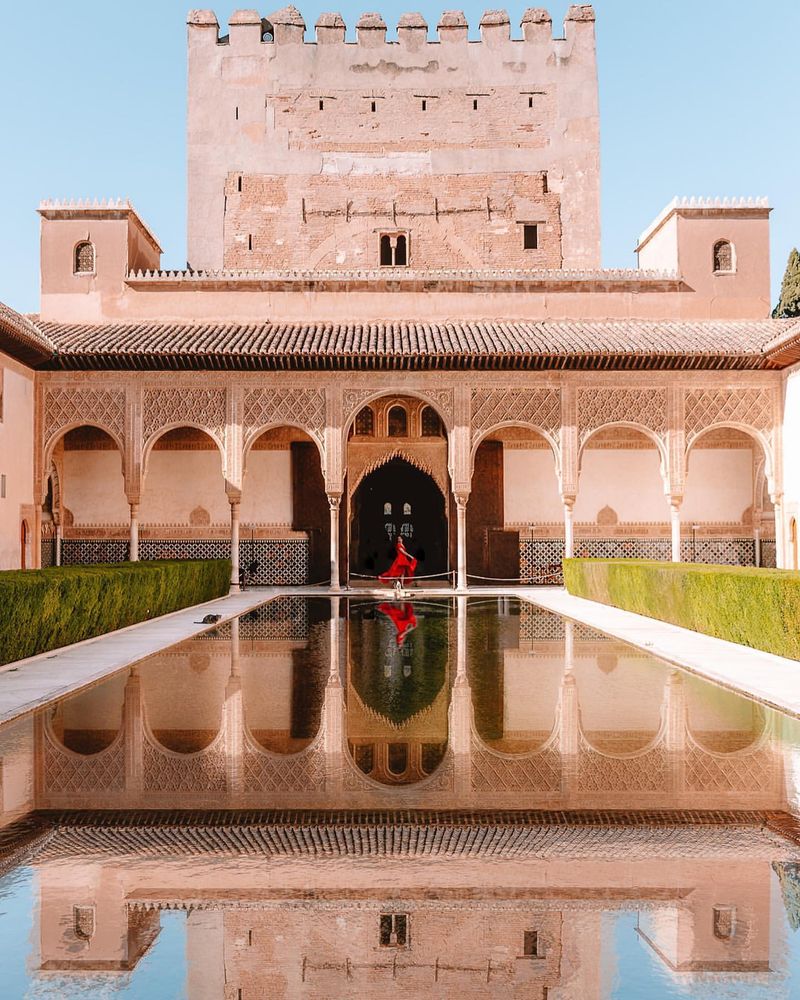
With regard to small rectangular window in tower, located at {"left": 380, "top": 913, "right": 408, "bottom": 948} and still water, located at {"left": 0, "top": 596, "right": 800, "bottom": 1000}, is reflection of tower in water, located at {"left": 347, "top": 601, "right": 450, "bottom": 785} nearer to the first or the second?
still water, located at {"left": 0, "top": 596, "right": 800, "bottom": 1000}

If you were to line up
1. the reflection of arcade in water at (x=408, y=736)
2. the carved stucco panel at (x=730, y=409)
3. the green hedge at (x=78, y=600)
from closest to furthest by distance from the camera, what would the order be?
the reflection of arcade in water at (x=408, y=736) → the green hedge at (x=78, y=600) → the carved stucco panel at (x=730, y=409)

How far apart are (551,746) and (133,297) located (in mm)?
17080

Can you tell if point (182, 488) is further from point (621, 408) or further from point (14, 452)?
point (621, 408)

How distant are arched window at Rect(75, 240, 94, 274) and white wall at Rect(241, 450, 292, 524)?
485 cm

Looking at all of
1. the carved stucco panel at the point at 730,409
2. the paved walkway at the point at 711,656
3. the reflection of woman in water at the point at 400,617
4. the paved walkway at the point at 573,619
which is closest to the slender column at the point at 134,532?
the paved walkway at the point at 573,619

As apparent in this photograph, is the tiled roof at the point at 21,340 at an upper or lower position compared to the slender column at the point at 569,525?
upper

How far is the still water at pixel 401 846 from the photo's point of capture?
101 inches

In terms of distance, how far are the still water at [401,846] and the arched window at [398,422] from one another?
13635mm

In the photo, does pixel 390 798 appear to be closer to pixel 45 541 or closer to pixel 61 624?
pixel 61 624

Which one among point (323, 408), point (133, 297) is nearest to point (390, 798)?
point (323, 408)

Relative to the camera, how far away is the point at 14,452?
16391 mm

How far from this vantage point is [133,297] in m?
20.2

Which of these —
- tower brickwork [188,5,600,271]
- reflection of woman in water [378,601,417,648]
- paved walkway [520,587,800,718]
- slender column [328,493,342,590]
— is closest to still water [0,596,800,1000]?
paved walkway [520,587,800,718]

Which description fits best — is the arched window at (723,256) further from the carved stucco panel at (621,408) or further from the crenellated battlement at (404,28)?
the crenellated battlement at (404,28)
